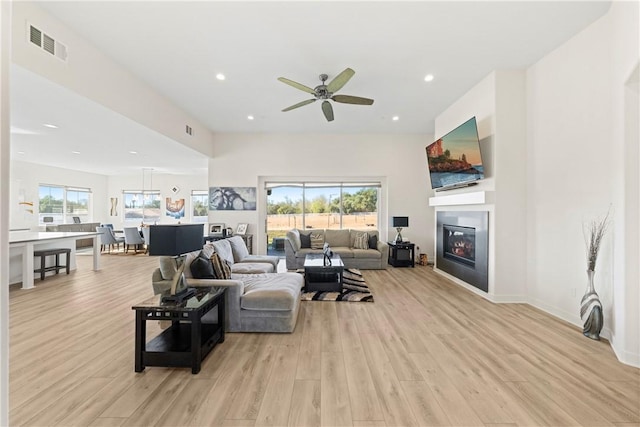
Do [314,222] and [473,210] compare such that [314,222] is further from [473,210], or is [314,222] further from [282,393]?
[282,393]

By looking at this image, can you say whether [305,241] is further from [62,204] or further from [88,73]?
[62,204]

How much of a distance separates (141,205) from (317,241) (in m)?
8.78

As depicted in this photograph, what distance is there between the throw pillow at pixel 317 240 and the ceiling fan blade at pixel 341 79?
4.15m

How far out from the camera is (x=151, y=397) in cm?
202

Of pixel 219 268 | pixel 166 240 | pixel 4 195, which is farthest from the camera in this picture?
pixel 219 268

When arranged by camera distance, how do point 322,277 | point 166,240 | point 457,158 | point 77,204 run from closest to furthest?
point 166,240, point 457,158, point 322,277, point 77,204

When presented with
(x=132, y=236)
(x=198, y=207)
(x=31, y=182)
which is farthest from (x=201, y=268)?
(x=31, y=182)

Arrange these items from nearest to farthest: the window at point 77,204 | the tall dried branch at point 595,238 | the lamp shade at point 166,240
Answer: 1. the lamp shade at point 166,240
2. the tall dried branch at point 595,238
3. the window at point 77,204

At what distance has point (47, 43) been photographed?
293 centimetres

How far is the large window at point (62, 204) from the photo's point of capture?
921 cm

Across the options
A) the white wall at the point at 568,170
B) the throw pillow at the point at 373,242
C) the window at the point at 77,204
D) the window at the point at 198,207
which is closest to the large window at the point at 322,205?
the throw pillow at the point at 373,242

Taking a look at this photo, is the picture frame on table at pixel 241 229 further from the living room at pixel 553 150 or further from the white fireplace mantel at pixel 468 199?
A: the white fireplace mantel at pixel 468 199

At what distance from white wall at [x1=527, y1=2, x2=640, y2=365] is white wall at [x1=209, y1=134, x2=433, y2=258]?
3.39m

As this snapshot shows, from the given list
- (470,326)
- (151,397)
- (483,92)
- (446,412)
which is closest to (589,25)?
(483,92)
